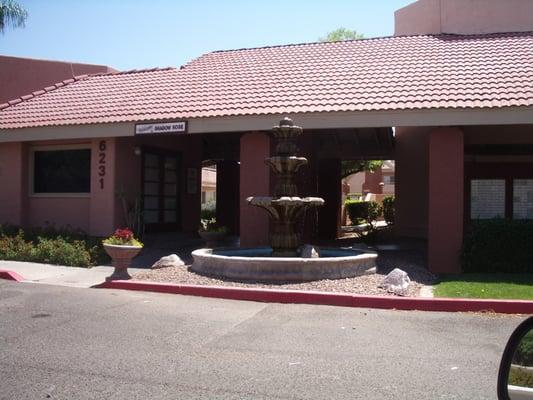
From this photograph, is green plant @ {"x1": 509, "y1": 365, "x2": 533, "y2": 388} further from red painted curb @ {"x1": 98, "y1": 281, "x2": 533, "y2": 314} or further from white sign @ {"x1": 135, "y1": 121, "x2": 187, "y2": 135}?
white sign @ {"x1": 135, "y1": 121, "x2": 187, "y2": 135}

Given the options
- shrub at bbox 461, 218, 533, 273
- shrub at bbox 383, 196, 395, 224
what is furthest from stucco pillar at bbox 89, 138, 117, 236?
shrub at bbox 383, 196, 395, 224

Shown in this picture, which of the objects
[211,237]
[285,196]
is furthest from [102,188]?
[285,196]

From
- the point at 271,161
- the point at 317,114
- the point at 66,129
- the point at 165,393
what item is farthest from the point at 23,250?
the point at 165,393

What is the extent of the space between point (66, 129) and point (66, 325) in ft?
28.6

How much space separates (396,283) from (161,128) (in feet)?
22.8

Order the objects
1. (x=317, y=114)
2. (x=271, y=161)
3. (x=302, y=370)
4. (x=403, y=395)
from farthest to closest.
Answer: (x=317, y=114), (x=271, y=161), (x=302, y=370), (x=403, y=395)

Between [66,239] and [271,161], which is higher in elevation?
[271,161]

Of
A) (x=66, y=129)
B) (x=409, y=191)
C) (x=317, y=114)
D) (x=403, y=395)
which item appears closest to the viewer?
(x=403, y=395)

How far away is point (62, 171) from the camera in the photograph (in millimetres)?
16047

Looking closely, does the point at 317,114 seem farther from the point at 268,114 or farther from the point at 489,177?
the point at 489,177

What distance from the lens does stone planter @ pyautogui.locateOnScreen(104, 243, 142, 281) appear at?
34.3 ft

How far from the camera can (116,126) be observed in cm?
1412

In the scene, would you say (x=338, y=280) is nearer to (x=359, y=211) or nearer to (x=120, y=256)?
(x=120, y=256)

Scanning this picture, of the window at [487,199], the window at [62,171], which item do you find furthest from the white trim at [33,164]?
the window at [487,199]
